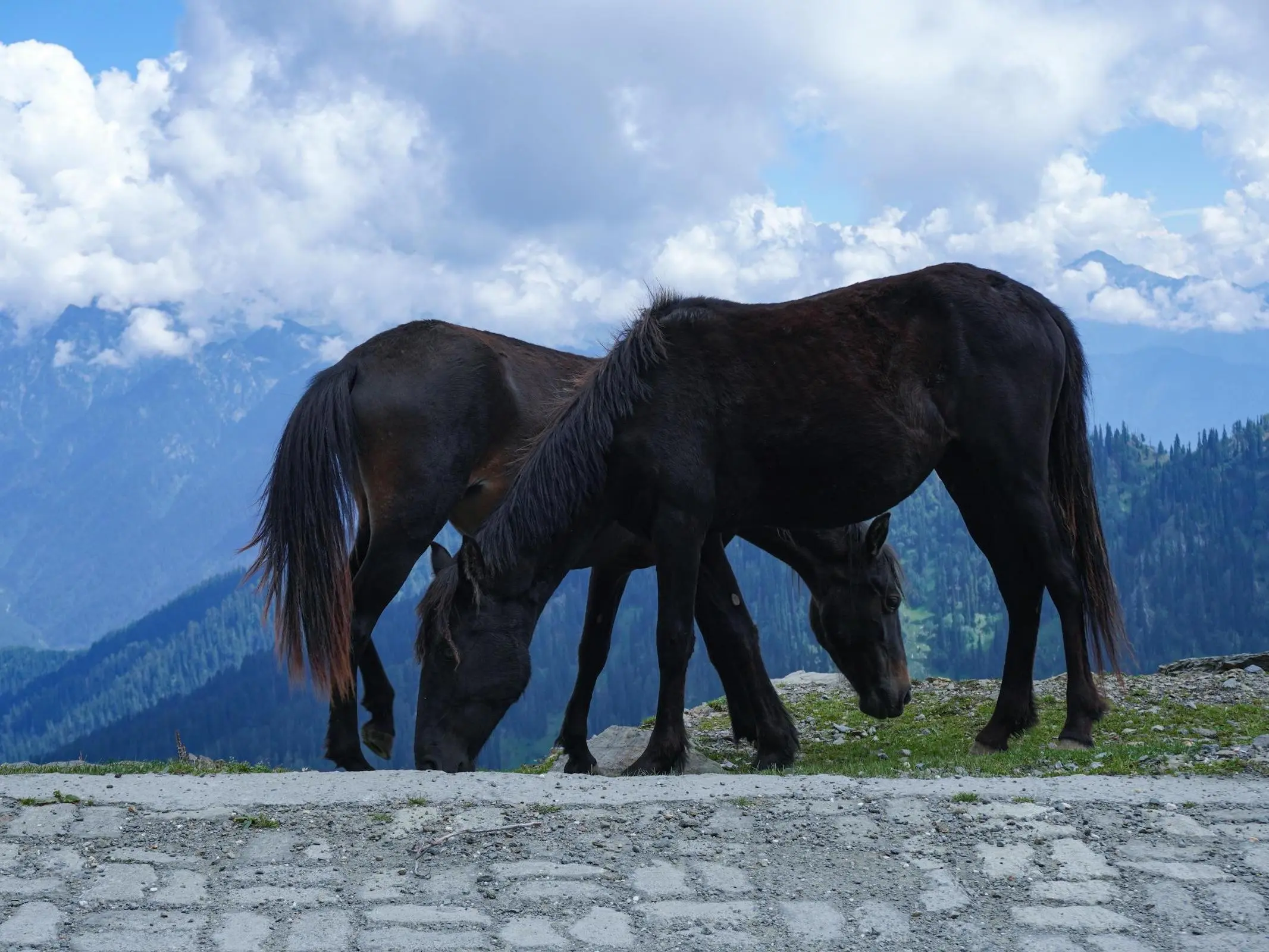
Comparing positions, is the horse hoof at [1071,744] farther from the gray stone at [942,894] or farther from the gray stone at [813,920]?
the gray stone at [813,920]

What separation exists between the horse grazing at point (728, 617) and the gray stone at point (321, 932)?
7.09 ft

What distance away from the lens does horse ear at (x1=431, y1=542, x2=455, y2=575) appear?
276 inches

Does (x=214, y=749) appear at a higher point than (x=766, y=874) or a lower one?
lower

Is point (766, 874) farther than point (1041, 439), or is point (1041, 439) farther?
point (1041, 439)

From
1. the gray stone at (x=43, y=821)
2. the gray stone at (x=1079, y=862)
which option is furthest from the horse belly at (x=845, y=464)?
the gray stone at (x=43, y=821)

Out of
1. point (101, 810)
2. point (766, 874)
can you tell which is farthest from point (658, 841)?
point (101, 810)

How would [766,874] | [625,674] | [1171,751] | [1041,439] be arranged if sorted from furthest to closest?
1. [625,674]
2. [1041,439]
3. [1171,751]
4. [766,874]

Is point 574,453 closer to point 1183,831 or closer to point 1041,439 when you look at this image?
point 1041,439

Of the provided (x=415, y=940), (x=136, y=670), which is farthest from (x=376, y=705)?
(x=136, y=670)

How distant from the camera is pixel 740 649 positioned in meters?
7.81

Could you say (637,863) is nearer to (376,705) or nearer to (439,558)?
(439,558)

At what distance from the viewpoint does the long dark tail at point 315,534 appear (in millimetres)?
7711

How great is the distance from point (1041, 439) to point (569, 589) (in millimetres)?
59072

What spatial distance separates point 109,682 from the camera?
119188mm
